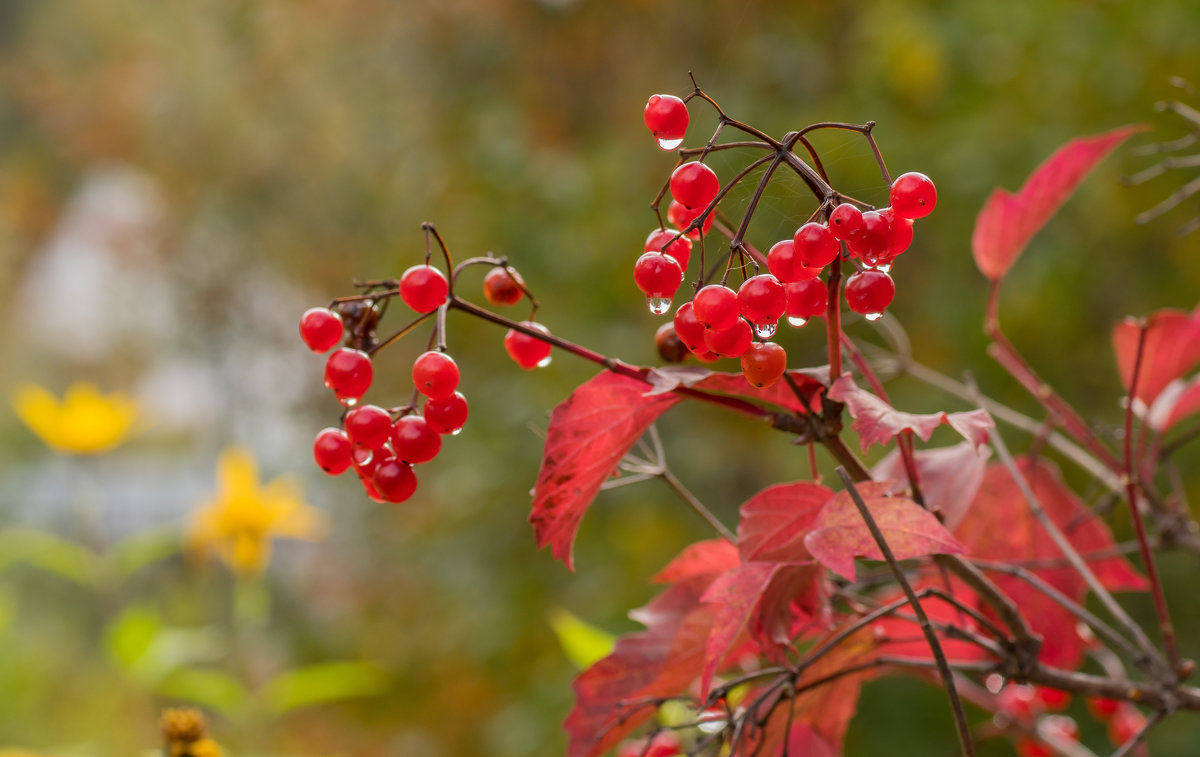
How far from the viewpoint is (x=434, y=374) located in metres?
0.29

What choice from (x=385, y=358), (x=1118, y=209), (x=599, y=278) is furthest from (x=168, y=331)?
(x=1118, y=209)

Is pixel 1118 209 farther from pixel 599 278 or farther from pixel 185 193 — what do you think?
pixel 185 193

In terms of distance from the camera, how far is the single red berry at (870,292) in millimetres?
261

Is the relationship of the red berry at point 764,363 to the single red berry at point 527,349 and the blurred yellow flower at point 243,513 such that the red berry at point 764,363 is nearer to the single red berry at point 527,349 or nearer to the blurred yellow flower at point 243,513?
the single red berry at point 527,349

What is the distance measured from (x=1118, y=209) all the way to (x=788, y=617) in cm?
83

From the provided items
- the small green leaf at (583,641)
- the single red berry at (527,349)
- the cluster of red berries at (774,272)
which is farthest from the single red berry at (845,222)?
the small green leaf at (583,641)

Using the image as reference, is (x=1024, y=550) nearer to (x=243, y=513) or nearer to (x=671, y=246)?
(x=671, y=246)

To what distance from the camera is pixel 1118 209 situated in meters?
0.97

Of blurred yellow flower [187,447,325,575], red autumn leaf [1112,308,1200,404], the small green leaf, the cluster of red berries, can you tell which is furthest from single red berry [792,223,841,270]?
blurred yellow flower [187,447,325,575]

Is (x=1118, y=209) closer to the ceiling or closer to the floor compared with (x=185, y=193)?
closer to the floor

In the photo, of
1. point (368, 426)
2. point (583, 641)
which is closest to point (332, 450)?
point (368, 426)

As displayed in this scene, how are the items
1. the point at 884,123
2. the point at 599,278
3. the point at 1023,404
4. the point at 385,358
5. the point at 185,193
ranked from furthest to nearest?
1. the point at 185,193
2. the point at 385,358
3. the point at 599,278
4. the point at 884,123
5. the point at 1023,404

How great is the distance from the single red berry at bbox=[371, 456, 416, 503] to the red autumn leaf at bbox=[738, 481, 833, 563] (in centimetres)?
10

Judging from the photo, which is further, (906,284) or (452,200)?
(452,200)
